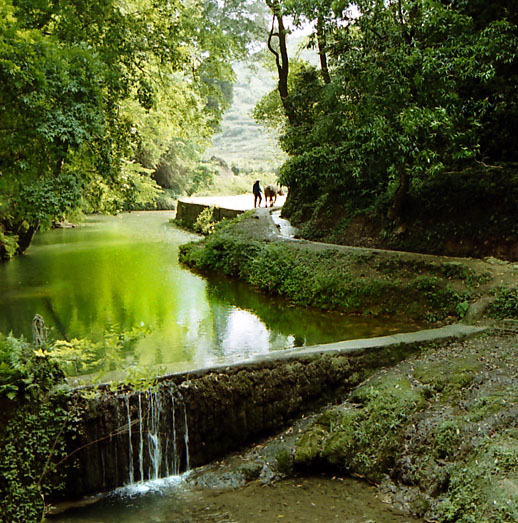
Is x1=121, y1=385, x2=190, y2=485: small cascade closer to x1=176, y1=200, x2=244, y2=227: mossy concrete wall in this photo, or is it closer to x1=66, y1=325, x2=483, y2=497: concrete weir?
x1=66, y1=325, x2=483, y2=497: concrete weir

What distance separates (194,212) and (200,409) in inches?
866

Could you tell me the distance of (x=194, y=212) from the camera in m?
28.3

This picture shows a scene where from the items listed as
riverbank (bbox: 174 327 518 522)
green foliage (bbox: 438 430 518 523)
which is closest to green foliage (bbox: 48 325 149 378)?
riverbank (bbox: 174 327 518 522)

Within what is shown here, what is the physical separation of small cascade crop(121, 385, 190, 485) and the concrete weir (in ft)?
0.04

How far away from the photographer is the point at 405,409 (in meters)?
6.64

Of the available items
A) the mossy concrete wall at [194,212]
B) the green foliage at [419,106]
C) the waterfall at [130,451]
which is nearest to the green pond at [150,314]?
the waterfall at [130,451]

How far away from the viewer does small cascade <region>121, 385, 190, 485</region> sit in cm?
660

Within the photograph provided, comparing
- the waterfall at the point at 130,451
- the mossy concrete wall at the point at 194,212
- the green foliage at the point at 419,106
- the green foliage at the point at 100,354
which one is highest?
the green foliage at the point at 419,106

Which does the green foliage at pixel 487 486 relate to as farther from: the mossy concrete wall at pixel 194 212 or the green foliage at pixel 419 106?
the mossy concrete wall at pixel 194 212

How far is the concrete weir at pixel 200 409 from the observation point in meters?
6.38

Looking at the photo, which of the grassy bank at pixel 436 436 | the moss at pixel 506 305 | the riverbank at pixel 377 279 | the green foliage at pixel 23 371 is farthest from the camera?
the riverbank at pixel 377 279

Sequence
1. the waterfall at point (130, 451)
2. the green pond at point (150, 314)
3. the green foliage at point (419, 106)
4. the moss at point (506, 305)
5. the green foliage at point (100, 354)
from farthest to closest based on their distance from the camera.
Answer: the green foliage at point (419, 106) → the moss at point (506, 305) → the green pond at point (150, 314) → the green foliage at point (100, 354) → the waterfall at point (130, 451)

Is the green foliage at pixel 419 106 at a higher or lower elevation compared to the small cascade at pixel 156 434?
higher

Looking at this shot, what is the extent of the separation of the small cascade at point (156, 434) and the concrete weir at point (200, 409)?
0.04 ft
